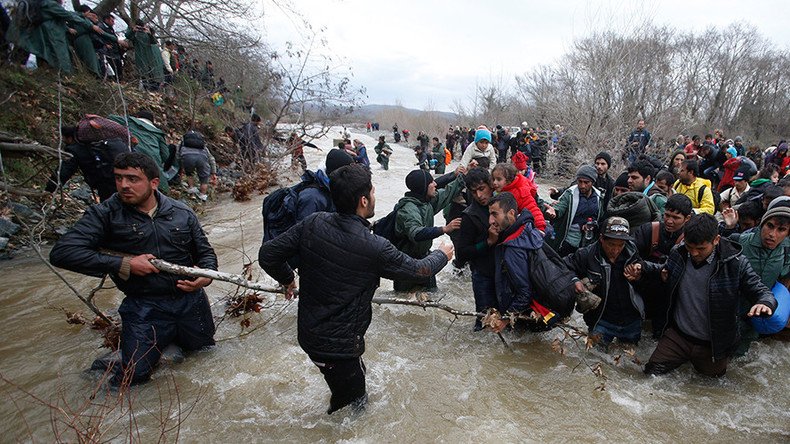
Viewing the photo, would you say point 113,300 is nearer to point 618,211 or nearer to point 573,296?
point 573,296

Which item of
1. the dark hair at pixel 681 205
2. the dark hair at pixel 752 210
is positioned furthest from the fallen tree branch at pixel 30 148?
the dark hair at pixel 752 210

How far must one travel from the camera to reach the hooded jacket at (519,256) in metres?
3.43

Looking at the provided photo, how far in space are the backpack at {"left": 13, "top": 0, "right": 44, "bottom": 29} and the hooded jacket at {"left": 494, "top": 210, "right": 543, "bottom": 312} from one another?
32.9 ft

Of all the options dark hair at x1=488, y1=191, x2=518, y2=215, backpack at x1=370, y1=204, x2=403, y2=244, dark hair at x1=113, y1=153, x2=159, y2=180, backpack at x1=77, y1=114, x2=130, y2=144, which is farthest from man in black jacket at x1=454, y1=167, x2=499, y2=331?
backpack at x1=77, y1=114, x2=130, y2=144

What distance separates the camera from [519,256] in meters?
3.44

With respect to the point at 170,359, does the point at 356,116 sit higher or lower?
higher

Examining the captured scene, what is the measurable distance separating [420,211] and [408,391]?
5.88ft

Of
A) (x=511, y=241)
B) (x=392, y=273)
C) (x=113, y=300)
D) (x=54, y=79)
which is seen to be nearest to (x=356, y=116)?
(x=54, y=79)

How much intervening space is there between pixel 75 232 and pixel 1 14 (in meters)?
8.15

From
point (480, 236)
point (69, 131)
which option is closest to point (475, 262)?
point (480, 236)

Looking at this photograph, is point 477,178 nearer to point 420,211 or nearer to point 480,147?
point 420,211

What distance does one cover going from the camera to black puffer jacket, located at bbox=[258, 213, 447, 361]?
2.30 meters

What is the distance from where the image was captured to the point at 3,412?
9.20ft

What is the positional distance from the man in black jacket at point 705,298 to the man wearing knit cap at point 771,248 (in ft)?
1.43
